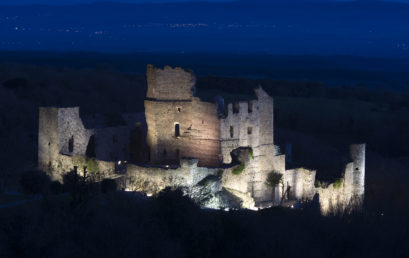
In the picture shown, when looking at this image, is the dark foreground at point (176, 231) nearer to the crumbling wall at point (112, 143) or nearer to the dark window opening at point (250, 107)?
the dark window opening at point (250, 107)

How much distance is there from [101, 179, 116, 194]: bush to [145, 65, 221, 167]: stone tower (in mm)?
4513

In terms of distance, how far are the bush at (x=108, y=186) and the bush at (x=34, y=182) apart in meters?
2.18

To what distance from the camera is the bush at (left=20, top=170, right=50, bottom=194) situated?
3148cm

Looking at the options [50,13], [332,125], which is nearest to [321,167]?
[332,125]

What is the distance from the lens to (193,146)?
35969mm

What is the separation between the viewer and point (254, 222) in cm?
3023

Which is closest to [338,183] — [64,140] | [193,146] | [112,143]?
[193,146]

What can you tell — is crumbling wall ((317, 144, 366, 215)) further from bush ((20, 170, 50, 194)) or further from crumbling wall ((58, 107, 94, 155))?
bush ((20, 170, 50, 194))

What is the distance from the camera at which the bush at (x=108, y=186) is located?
31.3 meters

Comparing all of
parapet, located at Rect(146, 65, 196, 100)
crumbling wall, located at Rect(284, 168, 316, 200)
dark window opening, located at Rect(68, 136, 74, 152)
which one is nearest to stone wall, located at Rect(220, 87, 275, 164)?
crumbling wall, located at Rect(284, 168, 316, 200)

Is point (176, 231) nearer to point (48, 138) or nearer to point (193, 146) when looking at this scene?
point (193, 146)

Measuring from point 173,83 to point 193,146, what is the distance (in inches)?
116

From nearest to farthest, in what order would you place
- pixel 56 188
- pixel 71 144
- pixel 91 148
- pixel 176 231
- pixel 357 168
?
pixel 176 231 → pixel 56 188 → pixel 71 144 → pixel 91 148 → pixel 357 168

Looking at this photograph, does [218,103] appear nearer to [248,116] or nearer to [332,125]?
[248,116]
